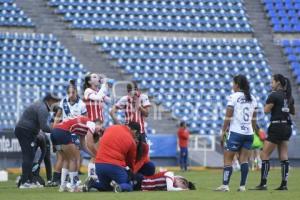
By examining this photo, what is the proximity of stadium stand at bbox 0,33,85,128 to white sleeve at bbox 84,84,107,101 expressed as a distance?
14.0m

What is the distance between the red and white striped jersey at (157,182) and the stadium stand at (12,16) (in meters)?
21.5

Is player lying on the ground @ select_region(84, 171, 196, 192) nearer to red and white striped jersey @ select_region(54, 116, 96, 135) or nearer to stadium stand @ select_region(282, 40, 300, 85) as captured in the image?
red and white striped jersey @ select_region(54, 116, 96, 135)

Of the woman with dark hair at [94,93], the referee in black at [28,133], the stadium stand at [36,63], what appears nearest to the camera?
the referee in black at [28,133]

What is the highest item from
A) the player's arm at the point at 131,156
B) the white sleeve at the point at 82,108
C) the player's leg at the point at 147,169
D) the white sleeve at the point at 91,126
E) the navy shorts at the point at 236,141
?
the white sleeve at the point at 82,108

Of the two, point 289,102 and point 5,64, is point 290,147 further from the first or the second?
point 289,102

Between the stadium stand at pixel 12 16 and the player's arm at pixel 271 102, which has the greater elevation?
the stadium stand at pixel 12 16

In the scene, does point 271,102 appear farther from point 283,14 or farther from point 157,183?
point 283,14

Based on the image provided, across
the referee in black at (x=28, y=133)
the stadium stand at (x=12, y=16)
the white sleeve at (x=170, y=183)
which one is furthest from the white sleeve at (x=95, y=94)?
the stadium stand at (x=12, y=16)

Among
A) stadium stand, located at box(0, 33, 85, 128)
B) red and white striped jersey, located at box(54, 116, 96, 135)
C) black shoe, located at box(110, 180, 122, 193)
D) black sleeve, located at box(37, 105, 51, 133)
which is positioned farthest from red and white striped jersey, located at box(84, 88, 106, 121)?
stadium stand, located at box(0, 33, 85, 128)

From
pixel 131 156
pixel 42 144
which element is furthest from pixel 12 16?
pixel 131 156

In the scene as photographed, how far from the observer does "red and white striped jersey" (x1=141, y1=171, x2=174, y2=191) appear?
17.8 metres

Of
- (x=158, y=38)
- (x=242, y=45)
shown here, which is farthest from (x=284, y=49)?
(x=158, y=38)

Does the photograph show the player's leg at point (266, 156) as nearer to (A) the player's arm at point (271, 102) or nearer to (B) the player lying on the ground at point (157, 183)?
(A) the player's arm at point (271, 102)

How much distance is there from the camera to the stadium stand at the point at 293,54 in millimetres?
40409
